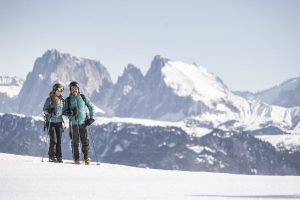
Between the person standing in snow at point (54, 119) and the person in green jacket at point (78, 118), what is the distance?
50 cm

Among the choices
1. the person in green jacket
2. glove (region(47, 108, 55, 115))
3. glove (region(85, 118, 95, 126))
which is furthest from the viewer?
glove (region(47, 108, 55, 115))

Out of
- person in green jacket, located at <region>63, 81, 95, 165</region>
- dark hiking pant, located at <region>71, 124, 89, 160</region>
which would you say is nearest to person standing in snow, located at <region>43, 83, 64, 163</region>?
person in green jacket, located at <region>63, 81, 95, 165</region>

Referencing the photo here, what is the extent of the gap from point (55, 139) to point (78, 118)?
138 cm

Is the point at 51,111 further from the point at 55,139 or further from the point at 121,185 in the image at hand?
the point at 121,185

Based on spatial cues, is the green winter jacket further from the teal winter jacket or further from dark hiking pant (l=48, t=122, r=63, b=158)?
dark hiking pant (l=48, t=122, r=63, b=158)

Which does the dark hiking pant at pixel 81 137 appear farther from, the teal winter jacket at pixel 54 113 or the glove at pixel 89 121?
the teal winter jacket at pixel 54 113

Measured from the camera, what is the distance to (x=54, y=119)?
21.7 metres

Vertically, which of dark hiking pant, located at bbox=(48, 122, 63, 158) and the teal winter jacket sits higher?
the teal winter jacket

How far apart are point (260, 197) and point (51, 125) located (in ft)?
35.4

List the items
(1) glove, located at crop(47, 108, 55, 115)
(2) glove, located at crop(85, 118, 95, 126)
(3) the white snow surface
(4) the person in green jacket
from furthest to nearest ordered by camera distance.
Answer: (1) glove, located at crop(47, 108, 55, 115) → (4) the person in green jacket → (2) glove, located at crop(85, 118, 95, 126) → (3) the white snow surface

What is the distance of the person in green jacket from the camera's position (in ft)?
69.1

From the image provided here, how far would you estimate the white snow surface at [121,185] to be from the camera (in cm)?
1232

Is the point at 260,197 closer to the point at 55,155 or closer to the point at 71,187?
the point at 71,187

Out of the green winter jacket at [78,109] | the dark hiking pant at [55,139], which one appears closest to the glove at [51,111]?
the dark hiking pant at [55,139]
